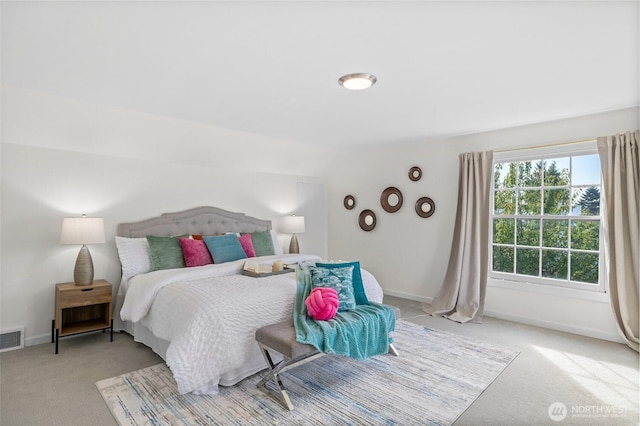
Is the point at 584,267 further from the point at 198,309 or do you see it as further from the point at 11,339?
the point at 11,339

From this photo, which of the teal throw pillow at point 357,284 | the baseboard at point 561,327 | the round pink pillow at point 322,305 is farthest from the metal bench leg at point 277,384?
the baseboard at point 561,327

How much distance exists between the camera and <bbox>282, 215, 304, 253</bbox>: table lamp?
5.25 meters

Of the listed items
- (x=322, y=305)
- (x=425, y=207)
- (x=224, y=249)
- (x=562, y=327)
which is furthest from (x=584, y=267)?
(x=224, y=249)

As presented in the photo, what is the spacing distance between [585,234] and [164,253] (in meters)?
4.46

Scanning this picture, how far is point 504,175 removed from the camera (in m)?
4.21

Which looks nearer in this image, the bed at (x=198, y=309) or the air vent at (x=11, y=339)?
the bed at (x=198, y=309)

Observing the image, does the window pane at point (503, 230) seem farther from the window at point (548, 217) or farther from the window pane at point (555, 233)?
the window pane at point (555, 233)

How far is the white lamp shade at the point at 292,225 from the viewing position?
17.2 ft

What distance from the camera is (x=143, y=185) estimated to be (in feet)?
13.0

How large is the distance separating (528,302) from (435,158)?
6.85 feet

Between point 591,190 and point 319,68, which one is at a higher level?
point 319,68

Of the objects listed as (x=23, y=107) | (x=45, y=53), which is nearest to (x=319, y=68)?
(x=45, y=53)

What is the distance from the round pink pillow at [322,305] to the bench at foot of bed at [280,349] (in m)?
0.19

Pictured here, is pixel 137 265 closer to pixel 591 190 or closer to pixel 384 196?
pixel 384 196
